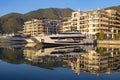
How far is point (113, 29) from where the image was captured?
113000mm

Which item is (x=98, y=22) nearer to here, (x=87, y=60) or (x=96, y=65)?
(x=87, y=60)

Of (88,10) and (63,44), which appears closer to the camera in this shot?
(63,44)

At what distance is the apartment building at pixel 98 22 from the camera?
10719 centimetres

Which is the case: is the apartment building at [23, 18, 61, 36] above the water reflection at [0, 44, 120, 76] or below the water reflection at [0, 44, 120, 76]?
above

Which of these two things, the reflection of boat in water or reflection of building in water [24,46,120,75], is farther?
the reflection of boat in water

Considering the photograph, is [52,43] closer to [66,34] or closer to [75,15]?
[66,34]

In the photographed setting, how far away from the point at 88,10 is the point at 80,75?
10392cm

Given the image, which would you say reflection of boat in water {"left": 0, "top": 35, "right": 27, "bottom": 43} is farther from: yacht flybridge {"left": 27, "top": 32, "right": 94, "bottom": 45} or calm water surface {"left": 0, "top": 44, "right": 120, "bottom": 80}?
calm water surface {"left": 0, "top": 44, "right": 120, "bottom": 80}

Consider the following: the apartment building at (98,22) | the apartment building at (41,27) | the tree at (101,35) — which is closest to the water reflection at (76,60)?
the tree at (101,35)

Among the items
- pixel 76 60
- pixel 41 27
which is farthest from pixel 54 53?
pixel 41 27

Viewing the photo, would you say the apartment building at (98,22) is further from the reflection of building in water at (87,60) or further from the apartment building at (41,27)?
the reflection of building in water at (87,60)

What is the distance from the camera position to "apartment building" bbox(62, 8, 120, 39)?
352ft

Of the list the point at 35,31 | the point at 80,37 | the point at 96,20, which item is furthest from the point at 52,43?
the point at 35,31

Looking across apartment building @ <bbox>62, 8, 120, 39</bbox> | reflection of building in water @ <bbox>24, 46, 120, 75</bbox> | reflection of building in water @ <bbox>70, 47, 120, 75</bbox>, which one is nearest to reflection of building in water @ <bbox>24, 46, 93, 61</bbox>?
reflection of building in water @ <bbox>24, 46, 120, 75</bbox>
